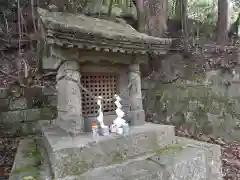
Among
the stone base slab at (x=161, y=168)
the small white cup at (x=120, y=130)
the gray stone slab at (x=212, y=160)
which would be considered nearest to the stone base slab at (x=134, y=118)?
the small white cup at (x=120, y=130)

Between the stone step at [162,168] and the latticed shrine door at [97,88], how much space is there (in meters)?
1.04

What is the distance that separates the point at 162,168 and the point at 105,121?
1.16 m

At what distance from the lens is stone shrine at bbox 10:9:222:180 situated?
2.58 meters

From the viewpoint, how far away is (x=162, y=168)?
2793 millimetres

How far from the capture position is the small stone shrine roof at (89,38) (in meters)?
2.56

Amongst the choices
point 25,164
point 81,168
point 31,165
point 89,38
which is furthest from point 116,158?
point 89,38

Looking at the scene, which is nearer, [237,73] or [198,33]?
[237,73]

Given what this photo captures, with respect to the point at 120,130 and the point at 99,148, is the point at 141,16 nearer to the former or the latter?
the point at 120,130

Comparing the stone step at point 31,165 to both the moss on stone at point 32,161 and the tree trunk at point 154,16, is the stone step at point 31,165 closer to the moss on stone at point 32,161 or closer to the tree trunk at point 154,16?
the moss on stone at point 32,161

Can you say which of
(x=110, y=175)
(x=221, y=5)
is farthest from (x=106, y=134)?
(x=221, y=5)

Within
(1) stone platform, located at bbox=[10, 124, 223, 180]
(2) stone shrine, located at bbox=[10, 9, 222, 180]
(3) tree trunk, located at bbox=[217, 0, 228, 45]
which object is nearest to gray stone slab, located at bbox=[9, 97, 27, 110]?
(2) stone shrine, located at bbox=[10, 9, 222, 180]

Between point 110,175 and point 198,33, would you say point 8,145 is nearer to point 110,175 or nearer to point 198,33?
point 110,175

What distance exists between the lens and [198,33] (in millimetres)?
7215

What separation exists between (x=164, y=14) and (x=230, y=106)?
131 inches
